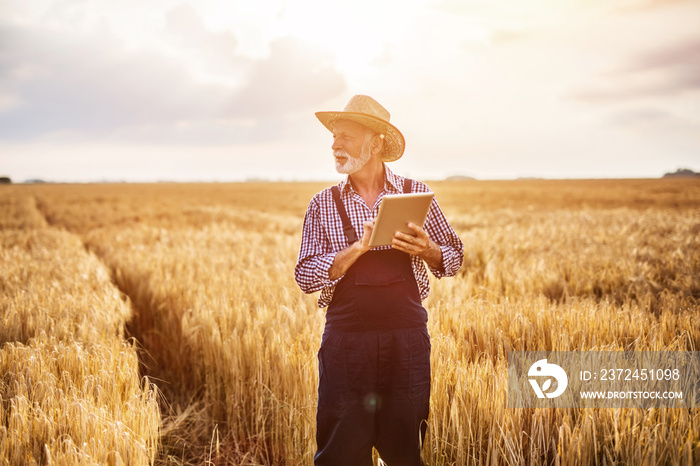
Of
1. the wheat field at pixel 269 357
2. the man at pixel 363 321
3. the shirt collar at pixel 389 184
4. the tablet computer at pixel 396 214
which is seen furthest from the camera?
the shirt collar at pixel 389 184

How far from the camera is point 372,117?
230 centimetres

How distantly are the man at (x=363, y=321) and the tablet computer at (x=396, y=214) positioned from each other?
47 millimetres

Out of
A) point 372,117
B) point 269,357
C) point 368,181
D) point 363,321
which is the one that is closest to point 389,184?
point 368,181

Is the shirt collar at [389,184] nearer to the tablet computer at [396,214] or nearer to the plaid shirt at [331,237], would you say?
the plaid shirt at [331,237]

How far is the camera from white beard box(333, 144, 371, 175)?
7.70 feet

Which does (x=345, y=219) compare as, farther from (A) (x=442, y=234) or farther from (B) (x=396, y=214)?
(A) (x=442, y=234)

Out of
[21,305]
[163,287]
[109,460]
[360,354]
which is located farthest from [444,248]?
[163,287]

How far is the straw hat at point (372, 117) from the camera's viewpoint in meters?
2.33

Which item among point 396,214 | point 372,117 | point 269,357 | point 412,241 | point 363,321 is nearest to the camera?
point 396,214

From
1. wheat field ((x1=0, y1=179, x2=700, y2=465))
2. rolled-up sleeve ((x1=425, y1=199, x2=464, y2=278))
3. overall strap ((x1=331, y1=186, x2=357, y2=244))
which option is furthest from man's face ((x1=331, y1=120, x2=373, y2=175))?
wheat field ((x1=0, y1=179, x2=700, y2=465))

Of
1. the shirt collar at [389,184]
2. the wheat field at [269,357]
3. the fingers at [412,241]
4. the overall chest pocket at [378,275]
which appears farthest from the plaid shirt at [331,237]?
the wheat field at [269,357]

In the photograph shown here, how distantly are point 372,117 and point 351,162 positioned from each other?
25 cm

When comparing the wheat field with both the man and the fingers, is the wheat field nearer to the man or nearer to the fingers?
the man

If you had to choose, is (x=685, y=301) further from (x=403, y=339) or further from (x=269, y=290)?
(x=269, y=290)
